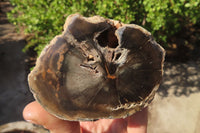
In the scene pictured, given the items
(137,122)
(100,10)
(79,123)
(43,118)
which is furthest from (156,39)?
(43,118)

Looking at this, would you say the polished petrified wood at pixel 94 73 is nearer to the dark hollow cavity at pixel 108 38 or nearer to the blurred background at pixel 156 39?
the dark hollow cavity at pixel 108 38

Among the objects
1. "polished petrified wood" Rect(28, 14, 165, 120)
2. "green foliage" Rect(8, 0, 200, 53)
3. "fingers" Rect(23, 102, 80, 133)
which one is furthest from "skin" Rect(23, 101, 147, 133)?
"green foliage" Rect(8, 0, 200, 53)

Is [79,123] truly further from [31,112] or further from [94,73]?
[94,73]

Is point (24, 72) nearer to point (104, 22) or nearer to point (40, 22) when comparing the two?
point (40, 22)

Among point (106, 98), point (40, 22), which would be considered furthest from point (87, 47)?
point (40, 22)

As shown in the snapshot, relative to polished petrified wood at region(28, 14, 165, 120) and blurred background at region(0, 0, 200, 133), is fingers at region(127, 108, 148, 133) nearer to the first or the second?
polished petrified wood at region(28, 14, 165, 120)

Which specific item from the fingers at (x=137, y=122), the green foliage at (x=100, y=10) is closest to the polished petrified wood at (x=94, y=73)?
the fingers at (x=137, y=122)
